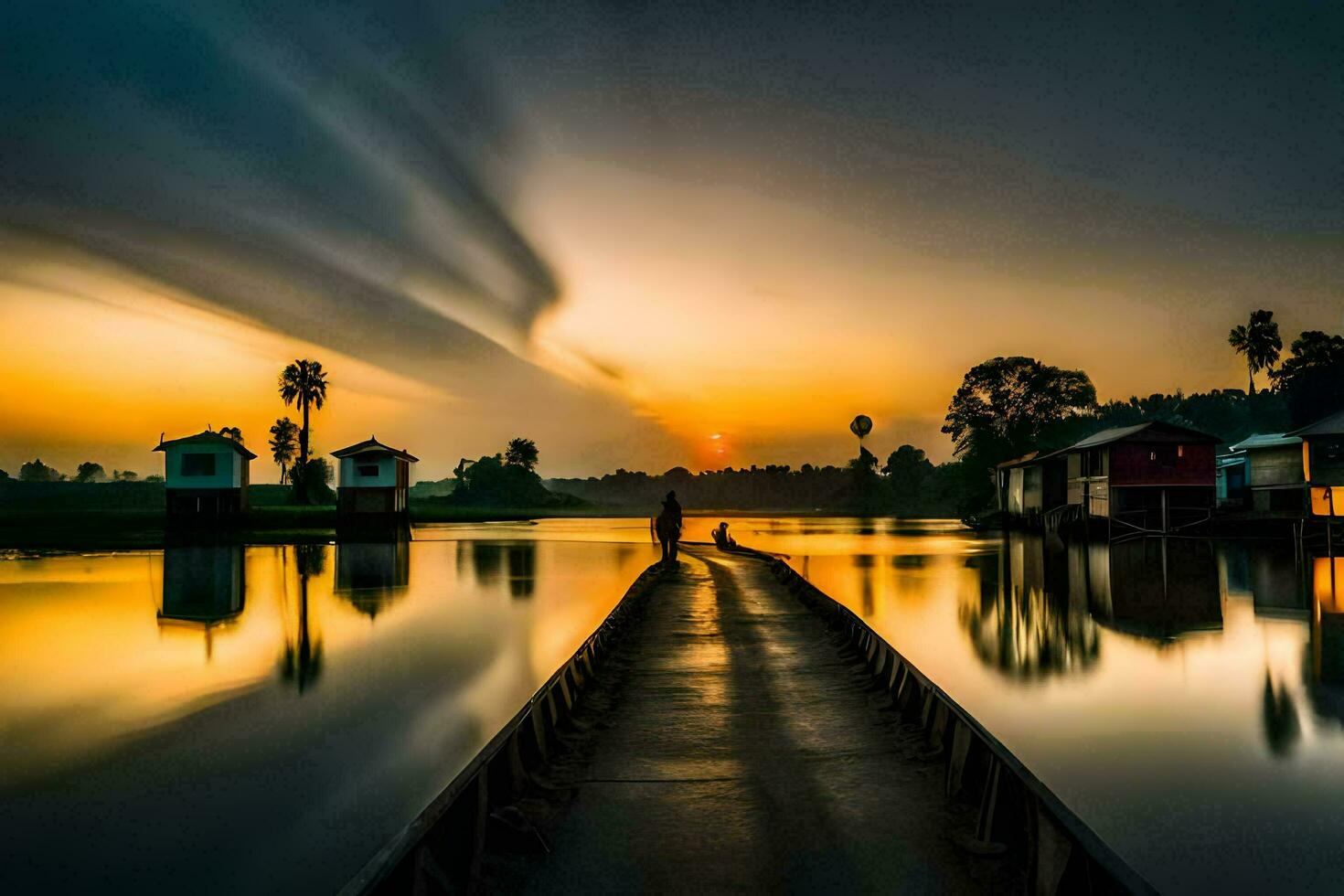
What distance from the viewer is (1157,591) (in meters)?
28.6

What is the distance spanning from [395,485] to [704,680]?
5471cm

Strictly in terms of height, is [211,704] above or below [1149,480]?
below

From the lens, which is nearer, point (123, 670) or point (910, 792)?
point (910, 792)

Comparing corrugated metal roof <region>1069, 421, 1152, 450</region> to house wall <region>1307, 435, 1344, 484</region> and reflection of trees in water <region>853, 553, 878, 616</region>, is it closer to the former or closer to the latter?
house wall <region>1307, 435, 1344, 484</region>

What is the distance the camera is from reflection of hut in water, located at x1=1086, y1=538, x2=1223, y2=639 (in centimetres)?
2167

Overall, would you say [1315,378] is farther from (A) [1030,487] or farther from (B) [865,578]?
(B) [865,578]

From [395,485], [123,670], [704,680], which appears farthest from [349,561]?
[704,680]

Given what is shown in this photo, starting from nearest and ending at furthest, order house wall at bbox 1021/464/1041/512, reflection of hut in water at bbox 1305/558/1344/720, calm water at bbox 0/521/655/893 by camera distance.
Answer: calm water at bbox 0/521/655/893, reflection of hut in water at bbox 1305/558/1344/720, house wall at bbox 1021/464/1041/512

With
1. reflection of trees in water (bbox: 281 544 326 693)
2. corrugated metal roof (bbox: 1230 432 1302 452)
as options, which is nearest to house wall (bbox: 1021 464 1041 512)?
corrugated metal roof (bbox: 1230 432 1302 452)

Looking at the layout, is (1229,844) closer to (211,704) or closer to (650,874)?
(650,874)

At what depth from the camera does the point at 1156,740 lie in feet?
37.8

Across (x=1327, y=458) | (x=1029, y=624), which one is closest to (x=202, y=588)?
(x=1029, y=624)

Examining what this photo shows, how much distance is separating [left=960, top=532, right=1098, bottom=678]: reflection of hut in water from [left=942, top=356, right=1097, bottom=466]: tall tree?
59121 mm

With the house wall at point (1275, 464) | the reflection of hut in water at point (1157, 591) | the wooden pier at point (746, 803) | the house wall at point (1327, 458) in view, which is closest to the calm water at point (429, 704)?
the reflection of hut in water at point (1157, 591)
